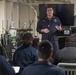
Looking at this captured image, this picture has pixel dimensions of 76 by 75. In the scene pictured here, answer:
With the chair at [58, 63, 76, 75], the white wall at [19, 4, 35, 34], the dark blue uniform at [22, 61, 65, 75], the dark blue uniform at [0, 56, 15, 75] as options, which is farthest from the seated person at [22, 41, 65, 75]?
the white wall at [19, 4, 35, 34]

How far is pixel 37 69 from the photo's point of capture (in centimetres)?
251

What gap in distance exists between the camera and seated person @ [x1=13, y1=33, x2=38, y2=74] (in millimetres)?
4094

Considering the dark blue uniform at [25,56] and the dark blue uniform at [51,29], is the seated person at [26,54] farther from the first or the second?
the dark blue uniform at [51,29]

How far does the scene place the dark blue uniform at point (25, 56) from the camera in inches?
162

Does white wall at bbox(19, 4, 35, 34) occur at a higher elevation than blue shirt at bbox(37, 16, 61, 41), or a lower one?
higher

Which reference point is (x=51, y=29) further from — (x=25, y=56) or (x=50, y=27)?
(x=25, y=56)

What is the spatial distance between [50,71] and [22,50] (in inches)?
69.6

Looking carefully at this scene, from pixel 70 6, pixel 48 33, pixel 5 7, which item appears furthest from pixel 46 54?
pixel 5 7

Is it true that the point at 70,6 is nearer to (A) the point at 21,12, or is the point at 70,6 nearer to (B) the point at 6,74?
(A) the point at 21,12

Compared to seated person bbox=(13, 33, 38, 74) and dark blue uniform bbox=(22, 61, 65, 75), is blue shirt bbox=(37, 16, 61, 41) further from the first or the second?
dark blue uniform bbox=(22, 61, 65, 75)

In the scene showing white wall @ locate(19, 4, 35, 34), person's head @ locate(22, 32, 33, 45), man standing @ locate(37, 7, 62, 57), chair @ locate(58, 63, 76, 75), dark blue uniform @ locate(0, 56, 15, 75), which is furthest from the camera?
white wall @ locate(19, 4, 35, 34)

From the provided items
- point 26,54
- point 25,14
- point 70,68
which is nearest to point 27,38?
point 26,54

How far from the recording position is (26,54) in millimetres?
4133

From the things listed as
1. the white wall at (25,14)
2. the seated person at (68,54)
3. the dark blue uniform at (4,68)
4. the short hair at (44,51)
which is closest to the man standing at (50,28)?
the seated person at (68,54)
